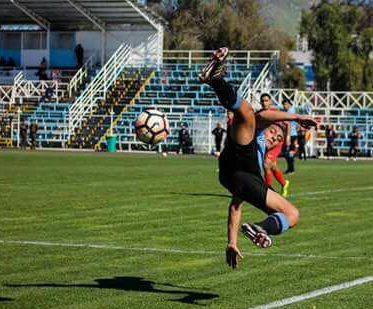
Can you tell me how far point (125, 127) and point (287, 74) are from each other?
2666 cm

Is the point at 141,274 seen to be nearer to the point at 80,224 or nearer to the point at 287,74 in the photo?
the point at 80,224

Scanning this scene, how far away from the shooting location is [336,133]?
5262 centimetres

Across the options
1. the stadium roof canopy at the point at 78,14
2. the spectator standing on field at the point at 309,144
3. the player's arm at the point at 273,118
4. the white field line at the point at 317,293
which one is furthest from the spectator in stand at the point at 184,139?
the player's arm at the point at 273,118

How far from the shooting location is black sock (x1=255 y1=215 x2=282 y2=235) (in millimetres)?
9938

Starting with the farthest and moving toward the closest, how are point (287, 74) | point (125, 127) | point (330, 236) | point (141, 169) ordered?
point (287, 74), point (125, 127), point (141, 169), point (330, 236)

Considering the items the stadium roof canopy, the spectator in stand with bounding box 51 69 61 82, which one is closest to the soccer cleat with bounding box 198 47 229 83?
the stadium roof canopy

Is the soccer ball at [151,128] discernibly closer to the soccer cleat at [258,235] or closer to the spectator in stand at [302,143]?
the soccer cleat at [258,235]

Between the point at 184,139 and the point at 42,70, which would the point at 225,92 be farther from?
the point at 42,70

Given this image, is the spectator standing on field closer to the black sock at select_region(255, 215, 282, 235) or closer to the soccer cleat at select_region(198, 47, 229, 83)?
the black sock at select_region(255, 215, 282, 235)

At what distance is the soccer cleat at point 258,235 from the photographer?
9750 mm

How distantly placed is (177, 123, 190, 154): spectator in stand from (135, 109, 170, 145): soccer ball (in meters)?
35.1

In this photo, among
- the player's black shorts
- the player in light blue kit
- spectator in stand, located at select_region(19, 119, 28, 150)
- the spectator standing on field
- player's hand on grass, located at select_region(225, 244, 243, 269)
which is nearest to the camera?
the player's black shorts

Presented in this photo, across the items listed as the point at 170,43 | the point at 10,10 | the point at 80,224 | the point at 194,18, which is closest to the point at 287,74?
the point at 170,43

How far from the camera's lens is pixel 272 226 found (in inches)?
393
